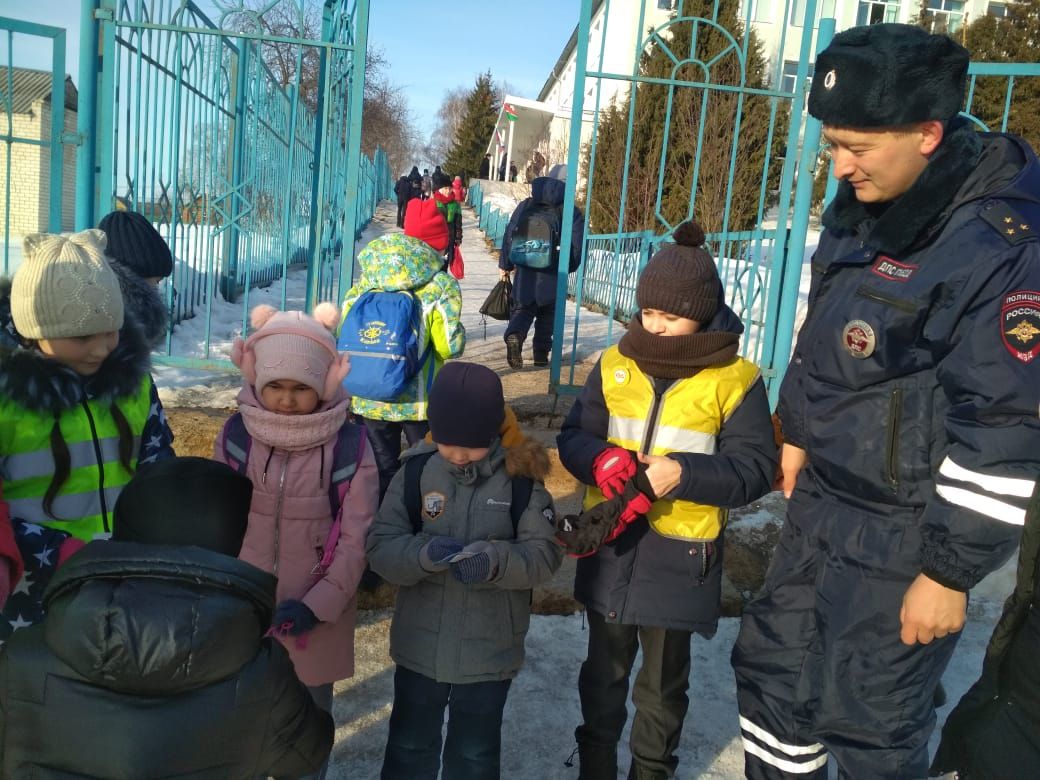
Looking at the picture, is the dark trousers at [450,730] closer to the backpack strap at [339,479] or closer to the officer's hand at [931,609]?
the backpack strap at [339,479]

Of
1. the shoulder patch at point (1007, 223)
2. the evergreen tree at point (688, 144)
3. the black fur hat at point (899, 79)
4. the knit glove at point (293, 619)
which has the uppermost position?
Answer: the evergreen tree at point (688, 144)

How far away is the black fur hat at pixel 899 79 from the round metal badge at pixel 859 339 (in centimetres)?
42

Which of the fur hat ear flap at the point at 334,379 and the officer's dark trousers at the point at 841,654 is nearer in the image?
the officer's dark trousers at the point at 841,654

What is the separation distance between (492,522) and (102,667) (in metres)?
1.06

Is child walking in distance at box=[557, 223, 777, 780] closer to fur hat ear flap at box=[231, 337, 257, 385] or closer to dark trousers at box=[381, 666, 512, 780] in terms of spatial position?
dark trousers at box=[381, 666, 512, 780]

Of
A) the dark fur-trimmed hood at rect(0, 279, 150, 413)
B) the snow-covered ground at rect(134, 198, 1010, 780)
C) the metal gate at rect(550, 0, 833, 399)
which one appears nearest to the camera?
the dark fur-trimmed hood at rect(0, 279, 150, 413)

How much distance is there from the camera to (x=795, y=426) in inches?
80.4

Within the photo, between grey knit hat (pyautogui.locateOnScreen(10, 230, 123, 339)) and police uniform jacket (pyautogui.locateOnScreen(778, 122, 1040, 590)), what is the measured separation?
172cm

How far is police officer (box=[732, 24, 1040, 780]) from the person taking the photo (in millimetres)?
1574

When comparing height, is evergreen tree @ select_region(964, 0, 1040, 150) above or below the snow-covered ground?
above

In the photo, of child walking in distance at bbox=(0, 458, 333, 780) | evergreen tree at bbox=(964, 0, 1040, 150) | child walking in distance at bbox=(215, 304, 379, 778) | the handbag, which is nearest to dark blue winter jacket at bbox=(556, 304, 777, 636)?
child walking in distance at bbox=(215, 304, 379, 778)

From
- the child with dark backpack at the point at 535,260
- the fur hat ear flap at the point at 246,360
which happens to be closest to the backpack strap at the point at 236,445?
the fur hat ear flap at the point at 246,360

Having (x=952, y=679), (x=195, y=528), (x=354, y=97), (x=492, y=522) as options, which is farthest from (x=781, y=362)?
(x=195, y=528)

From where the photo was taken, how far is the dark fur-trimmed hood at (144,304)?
2.41 metres
